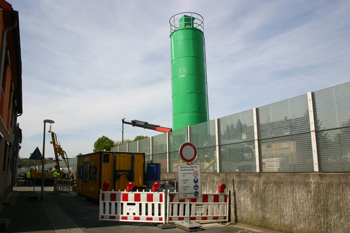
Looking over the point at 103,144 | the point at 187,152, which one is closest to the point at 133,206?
the point at 187,152

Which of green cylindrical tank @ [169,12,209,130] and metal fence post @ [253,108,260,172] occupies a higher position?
green cylindrical tank @ [169,12,209,130]

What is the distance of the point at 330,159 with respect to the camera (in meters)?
6.87

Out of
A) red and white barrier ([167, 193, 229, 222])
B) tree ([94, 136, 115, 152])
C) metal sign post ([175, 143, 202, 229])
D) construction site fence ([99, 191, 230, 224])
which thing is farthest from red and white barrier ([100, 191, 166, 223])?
tree ([94, 136, 115, 152])

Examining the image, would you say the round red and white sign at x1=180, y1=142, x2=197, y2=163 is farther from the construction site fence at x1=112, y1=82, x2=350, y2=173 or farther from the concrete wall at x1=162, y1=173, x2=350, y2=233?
the construction site fence at x1=112, y1=82, x2=350, y2=173

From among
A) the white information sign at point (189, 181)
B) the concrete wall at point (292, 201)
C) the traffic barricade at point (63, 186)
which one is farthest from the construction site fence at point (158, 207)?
the traffic barricade at point (63, 186)

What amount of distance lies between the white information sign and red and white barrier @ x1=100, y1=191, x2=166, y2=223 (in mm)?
852

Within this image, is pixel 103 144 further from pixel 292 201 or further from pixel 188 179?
pixel 292 201

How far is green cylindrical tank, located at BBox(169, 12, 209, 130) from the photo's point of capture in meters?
21.3

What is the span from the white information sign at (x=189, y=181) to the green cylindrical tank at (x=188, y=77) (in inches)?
504

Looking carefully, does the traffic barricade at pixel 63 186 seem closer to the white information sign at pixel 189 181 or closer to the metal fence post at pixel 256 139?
the white information sign at pixel 189 181

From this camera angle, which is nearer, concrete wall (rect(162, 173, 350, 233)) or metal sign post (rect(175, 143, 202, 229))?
concrete wall (rect(162, 173, 350, 233))

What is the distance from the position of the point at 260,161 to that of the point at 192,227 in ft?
10.5

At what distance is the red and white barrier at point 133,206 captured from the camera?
27.5 feet

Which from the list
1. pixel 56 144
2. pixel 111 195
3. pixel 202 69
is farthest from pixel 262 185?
pixel 56 144
